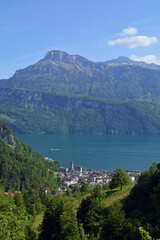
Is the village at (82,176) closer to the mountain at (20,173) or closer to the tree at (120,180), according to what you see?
the mountain at (20,173)

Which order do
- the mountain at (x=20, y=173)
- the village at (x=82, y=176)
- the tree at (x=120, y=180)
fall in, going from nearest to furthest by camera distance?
the tree at (x=120, y=180), the mountain at (x=20, y=173), the village at (x=82, y=176)

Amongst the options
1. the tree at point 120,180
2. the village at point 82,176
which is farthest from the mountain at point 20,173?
the tree at point 120,180

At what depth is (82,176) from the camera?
4021 inches

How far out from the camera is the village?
87.6m

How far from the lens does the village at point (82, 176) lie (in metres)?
87.6

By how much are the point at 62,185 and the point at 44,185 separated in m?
A: 10.2

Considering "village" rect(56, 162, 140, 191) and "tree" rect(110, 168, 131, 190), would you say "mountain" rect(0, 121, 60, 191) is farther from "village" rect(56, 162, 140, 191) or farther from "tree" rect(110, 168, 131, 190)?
"tree" rect(110, 168, 131, 190)

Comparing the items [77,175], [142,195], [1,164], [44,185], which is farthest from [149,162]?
[142,195]

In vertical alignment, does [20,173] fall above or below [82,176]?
above

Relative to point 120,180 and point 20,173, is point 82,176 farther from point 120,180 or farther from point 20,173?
point 120,180

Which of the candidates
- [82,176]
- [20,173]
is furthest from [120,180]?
[82,176]

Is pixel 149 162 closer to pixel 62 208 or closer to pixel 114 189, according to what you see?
pixel 114 189

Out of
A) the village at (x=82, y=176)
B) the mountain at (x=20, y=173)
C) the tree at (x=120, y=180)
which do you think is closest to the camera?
the tree at (x=120, y=180)

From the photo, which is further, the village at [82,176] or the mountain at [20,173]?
the village at [82,176]
